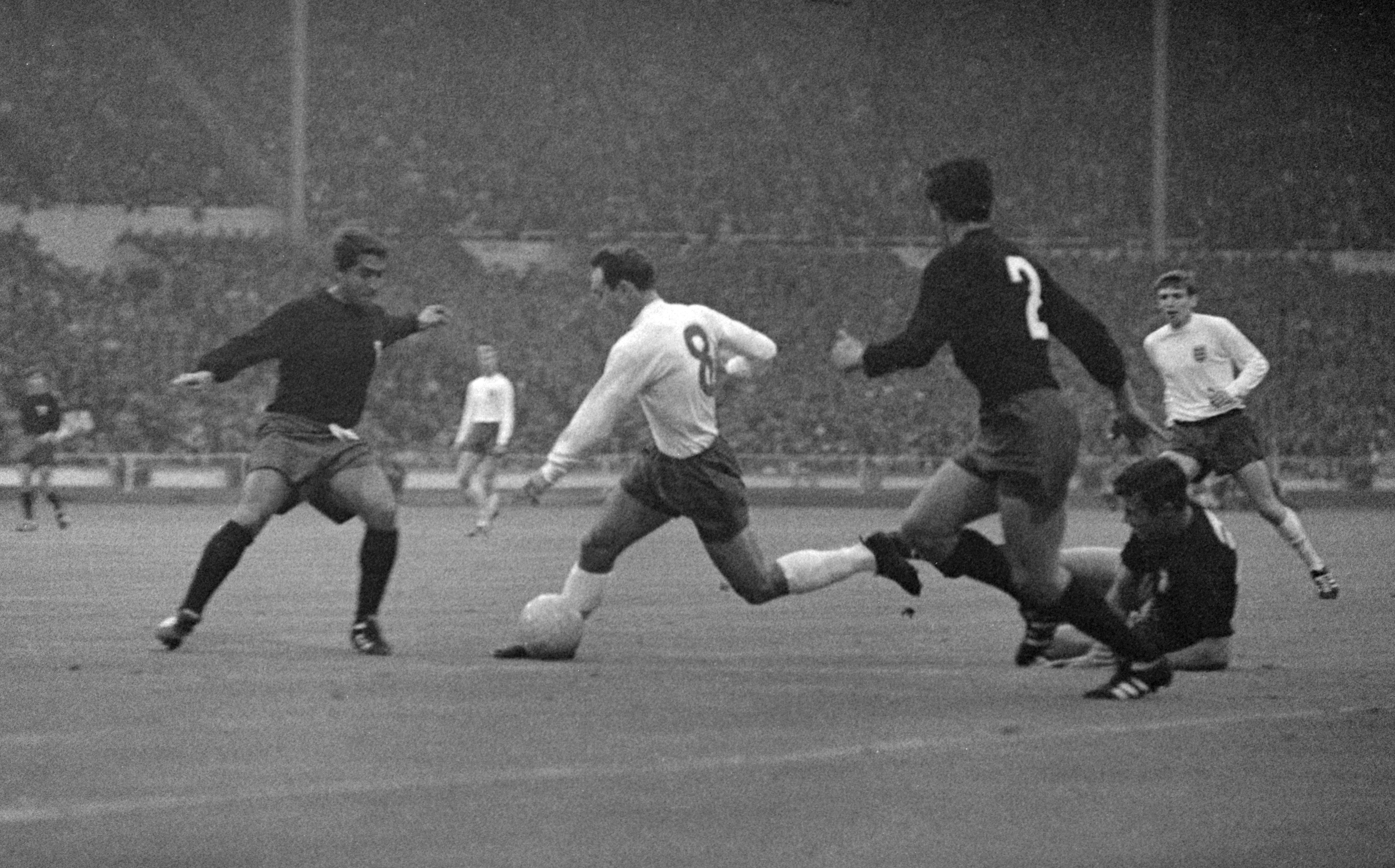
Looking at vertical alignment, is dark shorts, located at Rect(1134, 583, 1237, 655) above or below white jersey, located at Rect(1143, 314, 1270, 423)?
below

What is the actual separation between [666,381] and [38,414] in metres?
22.1

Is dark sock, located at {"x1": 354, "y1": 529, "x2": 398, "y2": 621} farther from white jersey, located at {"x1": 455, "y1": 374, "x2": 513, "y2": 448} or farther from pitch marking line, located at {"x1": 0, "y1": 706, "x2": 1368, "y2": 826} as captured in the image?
white jersey, located at {"x1": 455, "y1": 374, "x2": 513, "y2": 448}

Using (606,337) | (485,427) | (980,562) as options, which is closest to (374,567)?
(980,562)

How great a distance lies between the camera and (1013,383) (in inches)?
402

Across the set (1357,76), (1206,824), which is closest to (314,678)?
(1206,824)

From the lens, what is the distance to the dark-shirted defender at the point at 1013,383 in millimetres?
10125

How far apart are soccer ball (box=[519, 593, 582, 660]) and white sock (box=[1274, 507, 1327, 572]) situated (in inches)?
259

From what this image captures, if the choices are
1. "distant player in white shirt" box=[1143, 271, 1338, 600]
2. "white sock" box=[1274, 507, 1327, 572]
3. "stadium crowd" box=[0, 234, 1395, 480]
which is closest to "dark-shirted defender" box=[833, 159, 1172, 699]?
"distant player in white shirt" box=[1143, 271, 1338, 600]

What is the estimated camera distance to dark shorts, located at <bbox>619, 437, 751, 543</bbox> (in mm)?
12102

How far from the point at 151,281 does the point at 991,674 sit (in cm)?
3730

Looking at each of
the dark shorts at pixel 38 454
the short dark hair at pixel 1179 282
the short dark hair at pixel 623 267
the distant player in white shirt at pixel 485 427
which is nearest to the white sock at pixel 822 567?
the short dark hair at pixel 623 267

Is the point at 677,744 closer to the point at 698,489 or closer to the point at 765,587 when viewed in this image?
the point at 698,489

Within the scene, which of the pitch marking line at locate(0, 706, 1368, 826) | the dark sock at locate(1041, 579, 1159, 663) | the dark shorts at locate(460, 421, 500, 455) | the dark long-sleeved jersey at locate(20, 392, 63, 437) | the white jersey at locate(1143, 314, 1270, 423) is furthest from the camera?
the dark long-sleeved jersey at locate(20, 392, 63, 437)

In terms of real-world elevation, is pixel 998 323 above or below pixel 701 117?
below
